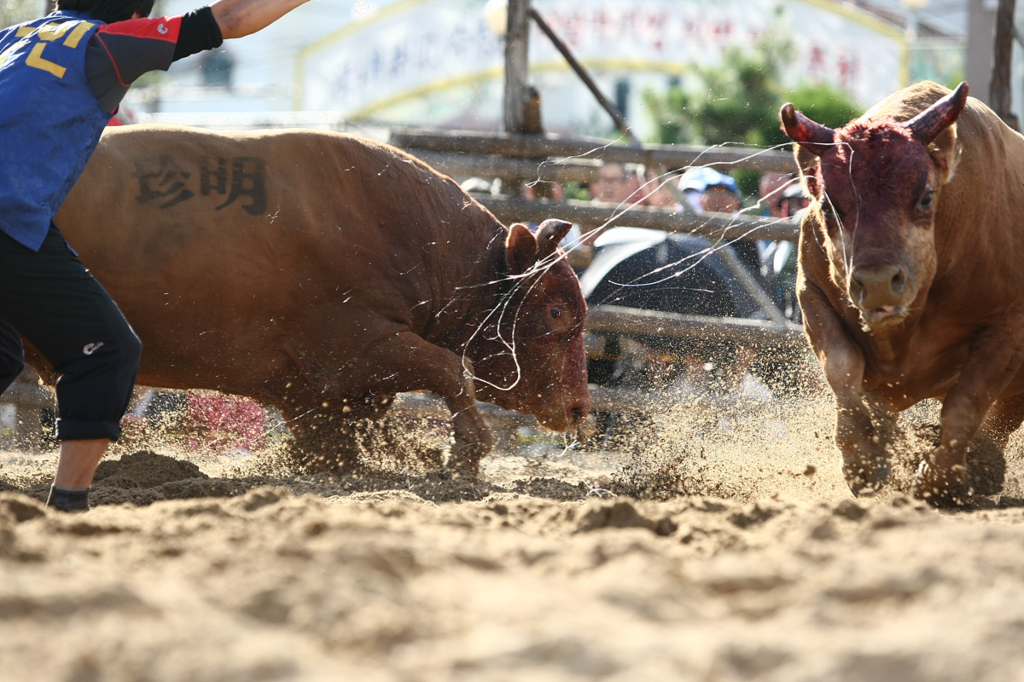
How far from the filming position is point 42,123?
2795 mm

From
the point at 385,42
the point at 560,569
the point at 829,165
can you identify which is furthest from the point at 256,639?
the point at 385,42

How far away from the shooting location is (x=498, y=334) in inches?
190

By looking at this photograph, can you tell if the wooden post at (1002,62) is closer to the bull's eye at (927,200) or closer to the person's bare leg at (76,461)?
the bull's eye at (927,200)

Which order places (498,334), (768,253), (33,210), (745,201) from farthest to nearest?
(745,201) < (768,253) < (498,334) < (33,210)

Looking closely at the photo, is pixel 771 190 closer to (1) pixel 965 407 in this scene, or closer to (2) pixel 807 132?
(2) pixel 807 132

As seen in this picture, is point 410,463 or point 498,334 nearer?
point 410,463

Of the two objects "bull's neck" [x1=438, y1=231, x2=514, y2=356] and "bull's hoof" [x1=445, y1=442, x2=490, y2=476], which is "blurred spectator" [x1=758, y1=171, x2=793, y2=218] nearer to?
"bull's neck" [x1=438, y1=231, x2=514, y2=356]

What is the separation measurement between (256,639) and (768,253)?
18.0 feet

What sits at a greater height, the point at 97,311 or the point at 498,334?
the point at 97,311

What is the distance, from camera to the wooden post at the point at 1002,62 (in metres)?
6.59

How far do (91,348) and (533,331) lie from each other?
7.80 ft

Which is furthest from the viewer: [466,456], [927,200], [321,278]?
[321,278]

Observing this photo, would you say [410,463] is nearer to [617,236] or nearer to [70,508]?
[70,508]

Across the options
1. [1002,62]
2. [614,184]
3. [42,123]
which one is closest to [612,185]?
[614,184]
